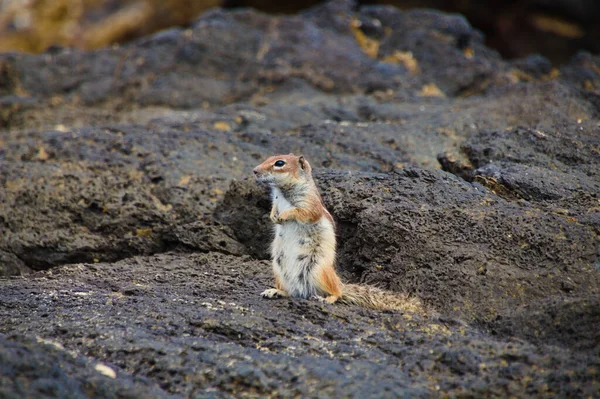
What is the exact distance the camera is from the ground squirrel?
552 centimetres

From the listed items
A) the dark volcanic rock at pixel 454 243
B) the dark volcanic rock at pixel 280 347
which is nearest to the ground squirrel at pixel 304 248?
the dark volcanic rock at pixel 280 347

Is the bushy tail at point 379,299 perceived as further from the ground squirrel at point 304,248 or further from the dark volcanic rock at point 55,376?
the dark volcanic rock at point 55,376

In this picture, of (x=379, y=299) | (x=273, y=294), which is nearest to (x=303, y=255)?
(x=273, y=294)

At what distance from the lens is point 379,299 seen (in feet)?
18.0

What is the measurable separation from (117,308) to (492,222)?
3217 mm

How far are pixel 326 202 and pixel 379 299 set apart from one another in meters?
1.48

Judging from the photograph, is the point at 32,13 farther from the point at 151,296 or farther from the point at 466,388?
the point at 466,388

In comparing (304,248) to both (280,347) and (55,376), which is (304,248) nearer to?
(280,347)

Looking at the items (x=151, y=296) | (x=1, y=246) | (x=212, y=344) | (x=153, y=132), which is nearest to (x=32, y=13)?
(x=153, y=132)

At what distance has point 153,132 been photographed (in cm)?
875

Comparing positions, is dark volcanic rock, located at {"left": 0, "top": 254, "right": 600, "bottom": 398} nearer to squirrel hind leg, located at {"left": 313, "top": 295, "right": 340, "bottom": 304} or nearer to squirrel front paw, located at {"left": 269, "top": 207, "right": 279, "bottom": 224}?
squirrel hind leg, located at {"left": 313, "top": 295, "right": 340, "bottom": 304}

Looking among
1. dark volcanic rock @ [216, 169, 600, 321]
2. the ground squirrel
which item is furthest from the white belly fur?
dark volcanic rock @ [216, 169, 600, 321]

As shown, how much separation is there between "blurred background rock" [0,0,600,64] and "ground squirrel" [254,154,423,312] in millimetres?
13944

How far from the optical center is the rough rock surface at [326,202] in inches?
168
